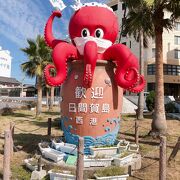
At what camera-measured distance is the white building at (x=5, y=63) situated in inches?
3841

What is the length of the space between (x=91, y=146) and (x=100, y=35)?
3.68 meters

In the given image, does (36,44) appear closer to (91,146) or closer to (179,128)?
(179,128)

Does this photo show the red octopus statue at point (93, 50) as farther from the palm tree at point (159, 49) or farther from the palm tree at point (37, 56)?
the palm tree at point (37, 56)

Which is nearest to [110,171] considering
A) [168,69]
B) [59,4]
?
[59,4]

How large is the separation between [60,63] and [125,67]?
209 cm

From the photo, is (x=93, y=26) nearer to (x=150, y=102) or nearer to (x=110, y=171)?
(x=110, y=171)

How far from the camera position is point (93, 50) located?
965 centimetres

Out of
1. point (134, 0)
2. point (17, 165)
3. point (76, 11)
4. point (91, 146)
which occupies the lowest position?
point (17, 165)

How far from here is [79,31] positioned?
10.5 meters

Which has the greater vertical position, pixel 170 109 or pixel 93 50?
pixel 93 50

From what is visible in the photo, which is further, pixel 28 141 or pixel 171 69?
pixel 171 69

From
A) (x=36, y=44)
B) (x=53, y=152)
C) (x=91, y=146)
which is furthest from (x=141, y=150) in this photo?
(x=36, y=44)

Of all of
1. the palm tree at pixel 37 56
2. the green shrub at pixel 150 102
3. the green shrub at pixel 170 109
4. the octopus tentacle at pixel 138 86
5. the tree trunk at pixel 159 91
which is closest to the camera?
the octopus tentacle at pixel 138 86

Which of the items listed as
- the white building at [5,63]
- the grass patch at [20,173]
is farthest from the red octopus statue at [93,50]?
the white building at [5,63]
